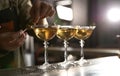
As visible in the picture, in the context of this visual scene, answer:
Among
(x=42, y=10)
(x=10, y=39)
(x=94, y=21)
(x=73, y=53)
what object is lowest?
(x=73, y=53)

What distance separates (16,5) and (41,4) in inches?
12.1

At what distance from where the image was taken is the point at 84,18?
4.02 metres

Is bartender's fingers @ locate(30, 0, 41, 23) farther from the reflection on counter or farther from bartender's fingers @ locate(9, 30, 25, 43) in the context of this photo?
the reflection on counter

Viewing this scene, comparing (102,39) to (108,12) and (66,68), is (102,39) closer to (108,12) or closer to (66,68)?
(108,12)

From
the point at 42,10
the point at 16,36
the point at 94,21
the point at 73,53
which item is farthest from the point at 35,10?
the point at 94,21

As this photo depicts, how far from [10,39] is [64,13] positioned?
2237mm

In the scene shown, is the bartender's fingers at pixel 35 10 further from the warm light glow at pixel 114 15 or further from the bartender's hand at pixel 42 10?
the warm light glow at pixel 114 15

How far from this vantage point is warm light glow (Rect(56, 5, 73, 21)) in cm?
364

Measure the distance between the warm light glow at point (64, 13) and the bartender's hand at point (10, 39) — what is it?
6.38ft

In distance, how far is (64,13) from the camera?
375cm

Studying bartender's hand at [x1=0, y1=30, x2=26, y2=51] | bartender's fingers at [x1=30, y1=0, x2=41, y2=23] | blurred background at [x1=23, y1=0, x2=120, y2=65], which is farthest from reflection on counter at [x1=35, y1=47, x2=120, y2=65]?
bartender's hand at [x1=0, y1=30, x2=26, y2=51]

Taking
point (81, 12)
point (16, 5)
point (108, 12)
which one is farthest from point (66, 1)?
point (16, 5)

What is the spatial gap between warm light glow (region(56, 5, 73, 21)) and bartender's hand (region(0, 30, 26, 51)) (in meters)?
1.94

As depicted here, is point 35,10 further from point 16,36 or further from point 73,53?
point 73,53
